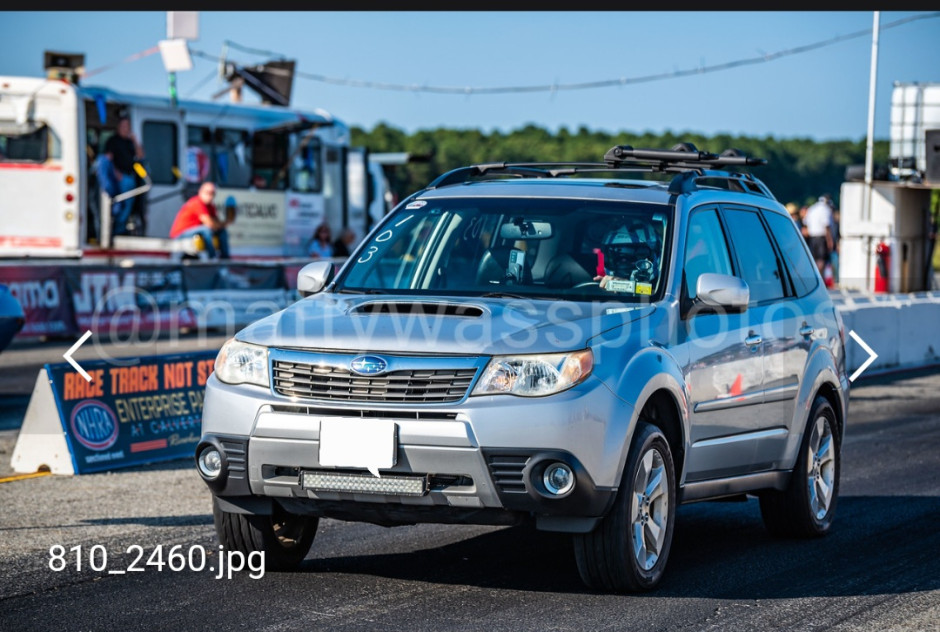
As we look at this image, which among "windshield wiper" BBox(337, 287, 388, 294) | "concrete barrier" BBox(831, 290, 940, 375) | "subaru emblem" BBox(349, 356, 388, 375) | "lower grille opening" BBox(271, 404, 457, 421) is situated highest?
"windshield wiper" BBox(337, 287, 388, 294)

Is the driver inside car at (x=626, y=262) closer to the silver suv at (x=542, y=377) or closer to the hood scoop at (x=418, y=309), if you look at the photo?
the silver suv at (x=542, y=377)

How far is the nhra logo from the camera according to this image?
10.2 meters

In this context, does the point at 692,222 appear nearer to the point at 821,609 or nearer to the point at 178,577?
the point at 821,609

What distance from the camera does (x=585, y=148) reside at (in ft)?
359

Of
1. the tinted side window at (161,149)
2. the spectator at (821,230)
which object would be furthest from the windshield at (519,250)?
the spectator at (821,230)

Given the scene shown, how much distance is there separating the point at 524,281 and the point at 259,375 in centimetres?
149

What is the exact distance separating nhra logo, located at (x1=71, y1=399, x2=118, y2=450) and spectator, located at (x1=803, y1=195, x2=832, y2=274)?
82.5ft

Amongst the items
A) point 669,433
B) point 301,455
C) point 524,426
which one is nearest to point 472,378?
point 524,426

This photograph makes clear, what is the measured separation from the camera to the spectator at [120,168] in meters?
24.5

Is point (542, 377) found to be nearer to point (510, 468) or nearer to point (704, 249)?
point (510, 468)

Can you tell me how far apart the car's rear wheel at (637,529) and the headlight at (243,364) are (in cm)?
157

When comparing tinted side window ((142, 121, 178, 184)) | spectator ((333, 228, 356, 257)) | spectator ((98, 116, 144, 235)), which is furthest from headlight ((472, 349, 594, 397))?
spectator ((333, 228, 356, 257))

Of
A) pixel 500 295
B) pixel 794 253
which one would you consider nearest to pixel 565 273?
pixel 500 295

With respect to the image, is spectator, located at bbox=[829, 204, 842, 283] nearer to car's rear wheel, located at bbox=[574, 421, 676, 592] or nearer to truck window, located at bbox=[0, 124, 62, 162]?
truck window, located at bbox=[0, 124, 62, 162]
